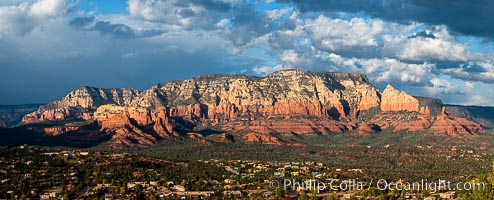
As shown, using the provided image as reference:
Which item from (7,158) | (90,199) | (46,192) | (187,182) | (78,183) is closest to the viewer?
(90,199)

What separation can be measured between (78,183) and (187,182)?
24.0m

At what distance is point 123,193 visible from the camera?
446 ft

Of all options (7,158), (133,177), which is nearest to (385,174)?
(133,177)

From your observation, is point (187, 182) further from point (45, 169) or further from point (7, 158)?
point (7, 158)

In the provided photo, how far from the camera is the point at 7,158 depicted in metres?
180

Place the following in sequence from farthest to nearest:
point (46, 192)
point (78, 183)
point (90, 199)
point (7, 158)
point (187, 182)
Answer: point (7, 158)
point (187, 182)
point (78, 183)
point (46, 192)
point (90, 199)

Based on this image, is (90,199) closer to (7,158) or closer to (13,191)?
(13,191)

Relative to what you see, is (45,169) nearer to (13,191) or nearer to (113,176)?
(113,176)

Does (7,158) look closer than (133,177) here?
No

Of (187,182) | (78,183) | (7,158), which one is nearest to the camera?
(78,183)

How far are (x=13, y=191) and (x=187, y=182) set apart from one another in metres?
38.8

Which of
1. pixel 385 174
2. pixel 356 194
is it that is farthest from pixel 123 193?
pixel 385 174

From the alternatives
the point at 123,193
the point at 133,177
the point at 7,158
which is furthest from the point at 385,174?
the point at 7,158

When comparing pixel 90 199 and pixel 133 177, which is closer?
pixel 90 199
